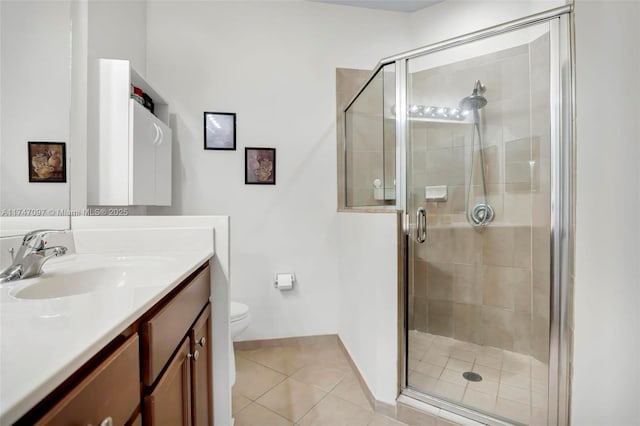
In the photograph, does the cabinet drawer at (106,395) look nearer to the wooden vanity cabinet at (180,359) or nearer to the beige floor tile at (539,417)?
the wooden vanity cabinet at (180,359)

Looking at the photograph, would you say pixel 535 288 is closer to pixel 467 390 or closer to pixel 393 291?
pixel 467 390

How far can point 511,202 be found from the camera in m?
1.81

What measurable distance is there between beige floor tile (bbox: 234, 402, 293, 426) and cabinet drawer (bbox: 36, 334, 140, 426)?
107cm

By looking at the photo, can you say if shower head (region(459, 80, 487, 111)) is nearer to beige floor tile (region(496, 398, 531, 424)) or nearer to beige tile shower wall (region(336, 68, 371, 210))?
beige tile shower wall (region(336, 68, 371, 210))

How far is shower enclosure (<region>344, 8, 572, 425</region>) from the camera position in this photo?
4.22ft

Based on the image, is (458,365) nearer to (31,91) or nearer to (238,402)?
(238,402)

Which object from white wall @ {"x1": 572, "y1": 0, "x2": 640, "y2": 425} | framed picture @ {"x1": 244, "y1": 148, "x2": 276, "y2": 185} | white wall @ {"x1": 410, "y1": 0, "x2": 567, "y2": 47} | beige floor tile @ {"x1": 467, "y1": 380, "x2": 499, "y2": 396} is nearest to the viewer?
white wall @ {"x1": 572, "y1": 0, "x2": 640, "y2": 425}

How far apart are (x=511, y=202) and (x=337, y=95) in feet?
4.68

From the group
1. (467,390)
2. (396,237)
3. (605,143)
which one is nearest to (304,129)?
(396,237)

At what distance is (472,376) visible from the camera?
1610mm

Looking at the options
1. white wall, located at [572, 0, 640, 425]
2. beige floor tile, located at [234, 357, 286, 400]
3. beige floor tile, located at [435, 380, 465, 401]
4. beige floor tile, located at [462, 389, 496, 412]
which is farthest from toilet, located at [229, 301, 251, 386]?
white wall, located at [572, 0, 640, 425]

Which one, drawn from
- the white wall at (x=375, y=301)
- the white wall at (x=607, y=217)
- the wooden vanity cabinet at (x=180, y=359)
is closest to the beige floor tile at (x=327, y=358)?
the white wall at (x=375, y=301)

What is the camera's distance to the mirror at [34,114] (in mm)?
915

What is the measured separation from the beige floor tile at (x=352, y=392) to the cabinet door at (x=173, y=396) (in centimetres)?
97
